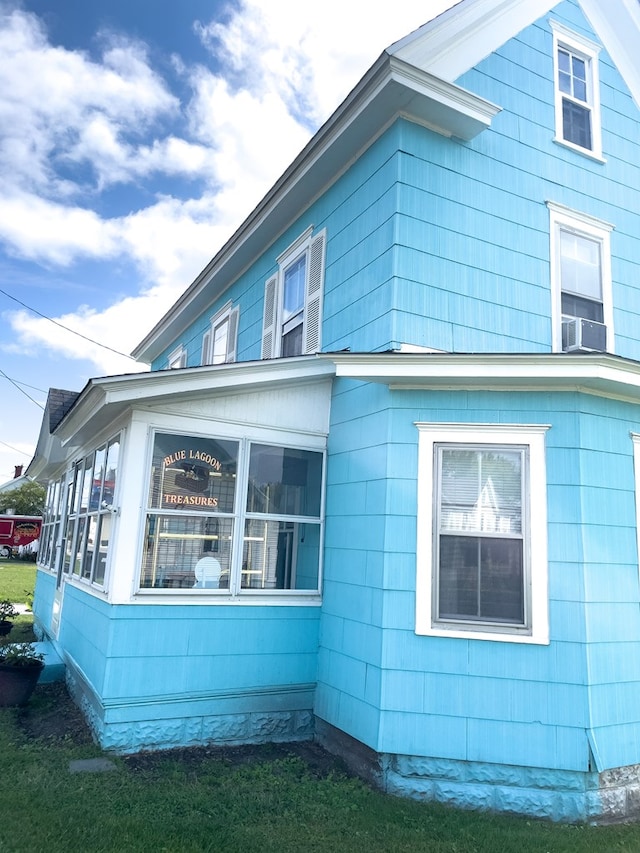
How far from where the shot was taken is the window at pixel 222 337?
9.98m

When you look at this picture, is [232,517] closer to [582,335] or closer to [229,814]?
[229,814]

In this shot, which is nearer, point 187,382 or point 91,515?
point 187,382

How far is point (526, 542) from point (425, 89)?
4.20m

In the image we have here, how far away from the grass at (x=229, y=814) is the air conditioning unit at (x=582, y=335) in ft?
14.1

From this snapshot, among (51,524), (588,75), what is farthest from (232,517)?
(51,524)

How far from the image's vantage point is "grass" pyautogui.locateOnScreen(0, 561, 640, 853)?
3836mm

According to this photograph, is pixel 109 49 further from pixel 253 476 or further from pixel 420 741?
pixel 420 741

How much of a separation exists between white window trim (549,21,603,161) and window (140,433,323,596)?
4.73m

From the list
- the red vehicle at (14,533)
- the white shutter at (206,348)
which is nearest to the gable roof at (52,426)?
the white shutter at (206,348)

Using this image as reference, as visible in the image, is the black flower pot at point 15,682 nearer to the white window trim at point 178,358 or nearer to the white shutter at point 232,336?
the white shutter at point 232,336

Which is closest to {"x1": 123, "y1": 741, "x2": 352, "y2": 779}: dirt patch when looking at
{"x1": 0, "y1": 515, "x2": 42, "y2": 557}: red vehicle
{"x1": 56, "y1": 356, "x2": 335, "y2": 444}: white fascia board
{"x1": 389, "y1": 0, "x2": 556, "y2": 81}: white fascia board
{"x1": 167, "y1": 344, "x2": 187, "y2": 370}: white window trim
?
{"x1": 56, "y1": 356, "x2": 335, "y2": 444}: white fascia board

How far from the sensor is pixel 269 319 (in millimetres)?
8531

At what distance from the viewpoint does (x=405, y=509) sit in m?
5.23

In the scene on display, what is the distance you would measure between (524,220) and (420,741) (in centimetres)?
512
